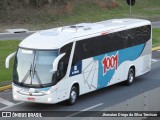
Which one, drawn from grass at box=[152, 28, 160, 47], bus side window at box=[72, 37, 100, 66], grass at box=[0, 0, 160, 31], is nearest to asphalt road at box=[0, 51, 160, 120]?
bus side window at box=[72, 37, 100, 66]

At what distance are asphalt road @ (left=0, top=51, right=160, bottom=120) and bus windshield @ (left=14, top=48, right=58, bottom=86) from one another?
1323 millimetres

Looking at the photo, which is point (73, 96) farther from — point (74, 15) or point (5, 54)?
point (74, 15)

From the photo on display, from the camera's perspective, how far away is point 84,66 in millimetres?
20766

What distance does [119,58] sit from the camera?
2327cm

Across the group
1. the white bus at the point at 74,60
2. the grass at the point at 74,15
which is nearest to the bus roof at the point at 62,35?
the white bus at the point at 74,60

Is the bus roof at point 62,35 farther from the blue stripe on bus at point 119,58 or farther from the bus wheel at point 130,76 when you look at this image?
the bus wheel at point 130,76

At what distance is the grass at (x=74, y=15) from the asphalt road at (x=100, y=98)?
80.8ft

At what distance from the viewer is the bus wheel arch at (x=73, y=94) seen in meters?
20.1

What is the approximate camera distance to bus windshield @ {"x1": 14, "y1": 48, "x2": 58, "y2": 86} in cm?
1905

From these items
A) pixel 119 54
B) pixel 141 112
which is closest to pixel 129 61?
pixel 119 54

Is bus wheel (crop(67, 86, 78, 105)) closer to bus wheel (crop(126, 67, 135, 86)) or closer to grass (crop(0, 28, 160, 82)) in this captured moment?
bus wheel (crop(126, 67, 135, 86))

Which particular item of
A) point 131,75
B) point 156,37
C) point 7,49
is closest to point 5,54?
point 7,49

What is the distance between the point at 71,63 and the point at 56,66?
1.37 meters

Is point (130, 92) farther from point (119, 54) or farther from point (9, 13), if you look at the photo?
point (9, 13)
